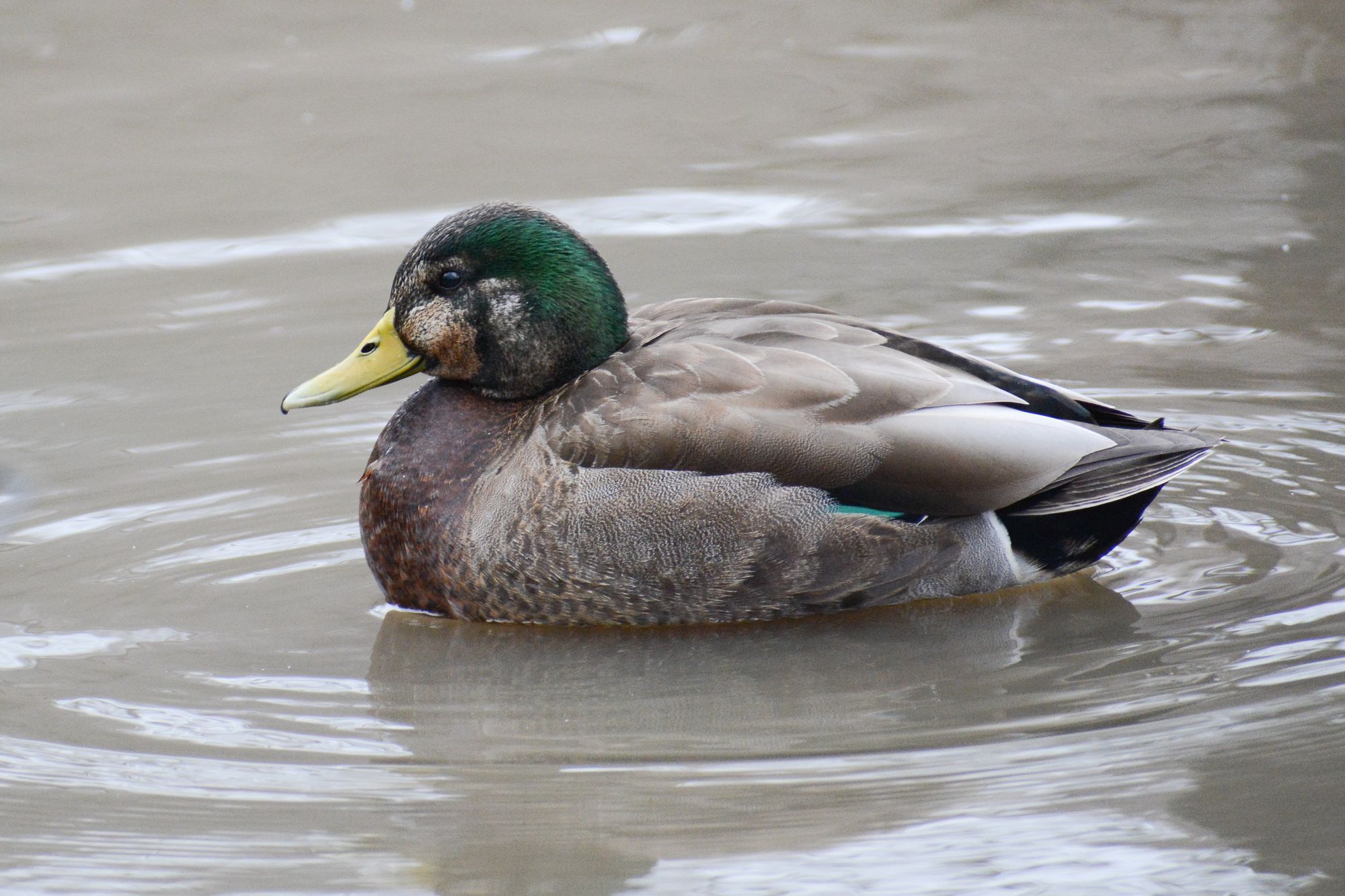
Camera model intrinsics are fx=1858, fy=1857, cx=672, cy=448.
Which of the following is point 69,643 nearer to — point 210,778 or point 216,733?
point 216,733

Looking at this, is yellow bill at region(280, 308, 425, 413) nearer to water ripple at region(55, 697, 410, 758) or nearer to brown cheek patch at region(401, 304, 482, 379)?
brown cheek patch at region(401, 304, 482, 379)

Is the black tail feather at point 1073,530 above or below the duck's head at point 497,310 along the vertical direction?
below

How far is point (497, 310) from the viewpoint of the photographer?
5285mm

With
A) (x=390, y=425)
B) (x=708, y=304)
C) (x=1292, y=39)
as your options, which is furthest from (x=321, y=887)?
(x=1292, y=39)

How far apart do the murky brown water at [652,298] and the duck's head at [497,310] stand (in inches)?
28.5

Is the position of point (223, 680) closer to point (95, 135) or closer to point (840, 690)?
point (840, 690)

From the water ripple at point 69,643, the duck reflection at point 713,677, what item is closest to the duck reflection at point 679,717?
the duck reflection at point 713,677

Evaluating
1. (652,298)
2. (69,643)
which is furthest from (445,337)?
(652,298)

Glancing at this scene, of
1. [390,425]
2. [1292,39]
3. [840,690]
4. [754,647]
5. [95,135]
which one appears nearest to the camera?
[840,690]

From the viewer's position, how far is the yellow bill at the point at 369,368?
5285mm

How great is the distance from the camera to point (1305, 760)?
4.05 meters

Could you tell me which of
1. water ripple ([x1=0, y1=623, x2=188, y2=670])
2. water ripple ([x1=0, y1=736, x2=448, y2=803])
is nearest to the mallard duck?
water ripple ([x1=0, y1=623, x2=188, y2=670])

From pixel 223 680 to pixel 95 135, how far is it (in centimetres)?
615

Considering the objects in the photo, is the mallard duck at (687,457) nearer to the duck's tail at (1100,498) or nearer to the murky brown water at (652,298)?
the duck's tail at (1100,498)
